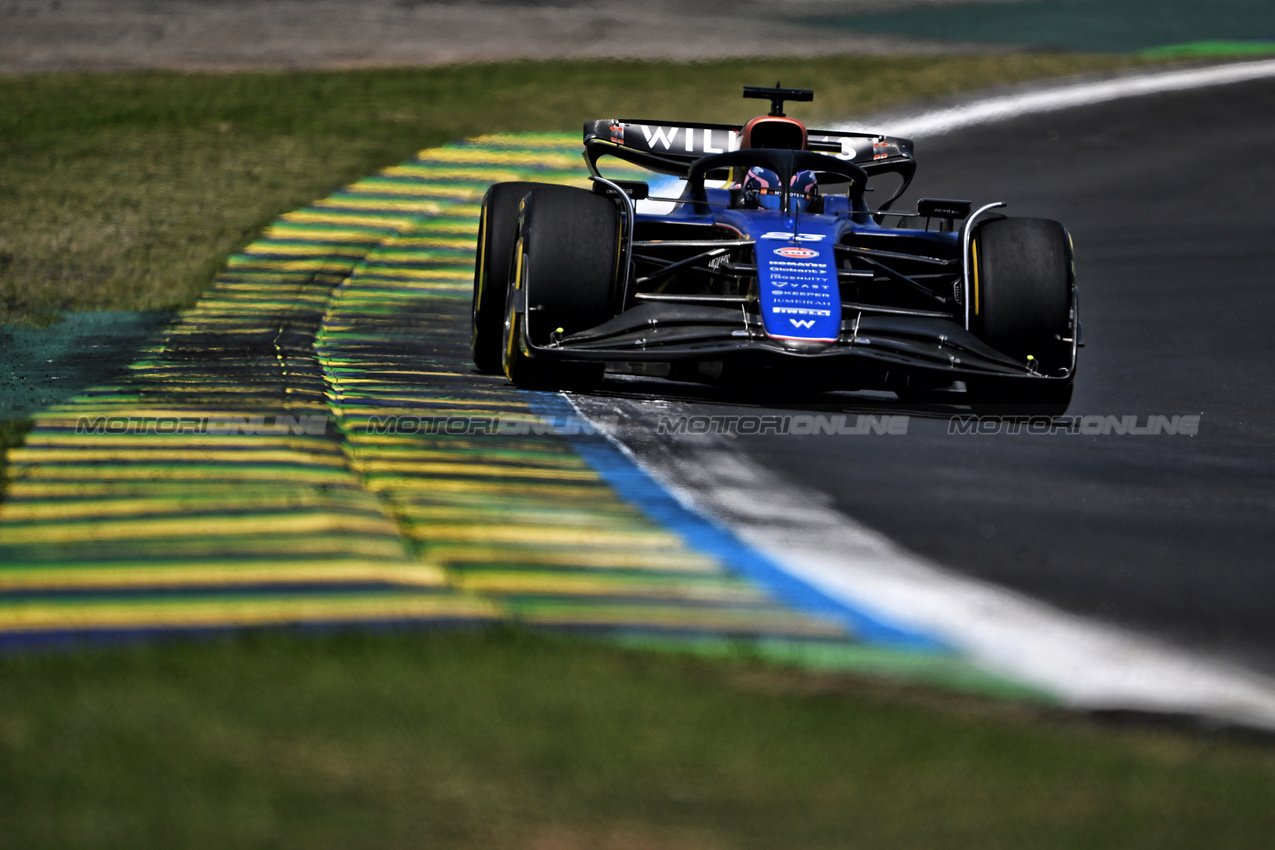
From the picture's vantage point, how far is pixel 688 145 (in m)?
9.23

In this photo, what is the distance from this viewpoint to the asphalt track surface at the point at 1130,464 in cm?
466

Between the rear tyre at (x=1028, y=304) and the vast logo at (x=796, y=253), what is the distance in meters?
0.75

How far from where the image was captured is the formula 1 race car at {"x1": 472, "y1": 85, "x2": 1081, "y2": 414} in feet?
20.4

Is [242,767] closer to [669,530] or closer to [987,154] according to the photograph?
[669,530]

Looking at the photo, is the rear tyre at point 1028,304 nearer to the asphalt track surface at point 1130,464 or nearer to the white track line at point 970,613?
the asphalt track surface at point 1130,464

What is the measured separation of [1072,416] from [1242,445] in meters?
0.81

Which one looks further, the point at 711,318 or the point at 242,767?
the point at 711,318

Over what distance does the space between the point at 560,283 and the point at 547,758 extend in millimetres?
3383

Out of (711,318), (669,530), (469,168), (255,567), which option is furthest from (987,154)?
(255,567)

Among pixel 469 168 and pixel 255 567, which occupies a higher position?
pixel 469 168

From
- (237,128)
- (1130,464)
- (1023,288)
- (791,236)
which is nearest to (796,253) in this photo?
(791,236)

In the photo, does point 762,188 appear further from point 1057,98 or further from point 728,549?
point 1057,98

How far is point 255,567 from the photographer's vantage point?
14.1 feet

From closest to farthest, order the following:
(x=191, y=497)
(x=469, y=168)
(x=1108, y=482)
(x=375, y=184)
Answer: (x=191, y=497) → (x=1108, y=482) → (x=375, y=184) → (x=469, y=168)
